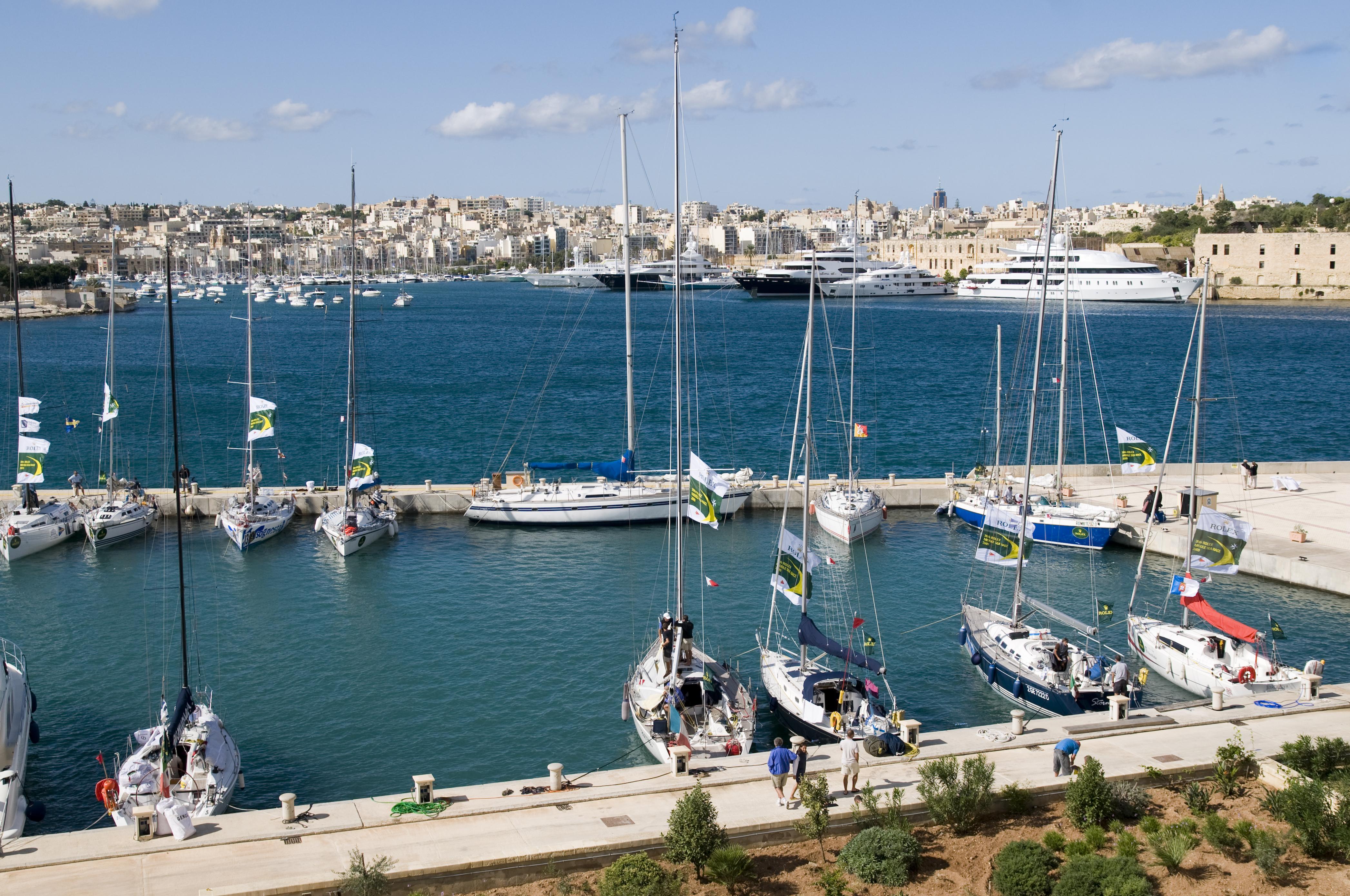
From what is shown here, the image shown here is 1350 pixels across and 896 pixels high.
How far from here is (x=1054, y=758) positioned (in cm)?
1530

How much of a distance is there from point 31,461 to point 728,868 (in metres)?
24.3

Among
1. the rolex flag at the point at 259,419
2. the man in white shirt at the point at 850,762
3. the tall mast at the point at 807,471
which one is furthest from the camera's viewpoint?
the rolex flag at the point at 259,419

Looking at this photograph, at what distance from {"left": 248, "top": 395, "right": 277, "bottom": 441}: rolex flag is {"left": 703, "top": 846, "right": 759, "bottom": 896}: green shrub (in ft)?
70.8

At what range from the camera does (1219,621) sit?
66.8 ft

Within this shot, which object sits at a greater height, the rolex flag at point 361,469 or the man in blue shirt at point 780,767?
the rolex flag at point 361,469

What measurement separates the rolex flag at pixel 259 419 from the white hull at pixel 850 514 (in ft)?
47.2

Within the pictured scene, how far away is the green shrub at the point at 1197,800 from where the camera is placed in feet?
45.9

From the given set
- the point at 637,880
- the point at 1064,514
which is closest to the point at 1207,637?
the point at 1064,514

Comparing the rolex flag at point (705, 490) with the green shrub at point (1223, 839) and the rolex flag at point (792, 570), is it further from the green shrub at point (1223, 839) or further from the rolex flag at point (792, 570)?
the green shrub at point (1223, 839)

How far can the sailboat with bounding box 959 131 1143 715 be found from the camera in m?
19.2

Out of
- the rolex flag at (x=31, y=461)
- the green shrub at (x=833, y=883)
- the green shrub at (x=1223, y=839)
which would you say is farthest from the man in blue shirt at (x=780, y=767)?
the rolex flag at (x=31, y=461)

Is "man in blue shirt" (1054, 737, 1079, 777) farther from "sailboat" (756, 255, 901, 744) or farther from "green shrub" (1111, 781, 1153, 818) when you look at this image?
"sailboat" (756, 255, 901, 744)

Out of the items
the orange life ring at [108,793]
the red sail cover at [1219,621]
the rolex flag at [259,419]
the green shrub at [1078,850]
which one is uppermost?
the rolex flag at [259,419]

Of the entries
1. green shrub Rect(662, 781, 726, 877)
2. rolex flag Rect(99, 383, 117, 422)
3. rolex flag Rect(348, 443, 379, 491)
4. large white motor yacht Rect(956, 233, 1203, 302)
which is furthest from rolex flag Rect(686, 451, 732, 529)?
large white motor yacht Rect(956, 233, 1203, 302)
